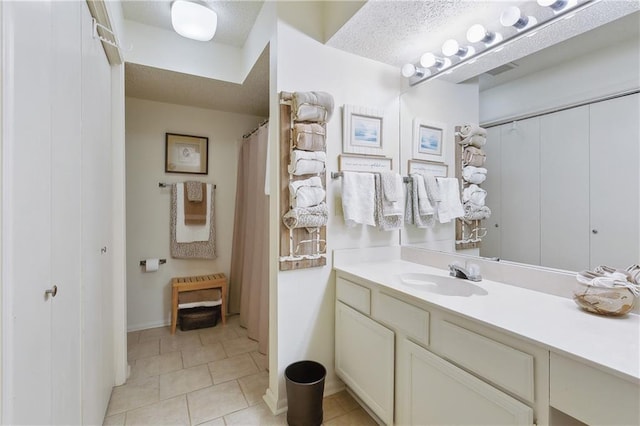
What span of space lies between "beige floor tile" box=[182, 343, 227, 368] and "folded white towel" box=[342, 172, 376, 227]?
160cm

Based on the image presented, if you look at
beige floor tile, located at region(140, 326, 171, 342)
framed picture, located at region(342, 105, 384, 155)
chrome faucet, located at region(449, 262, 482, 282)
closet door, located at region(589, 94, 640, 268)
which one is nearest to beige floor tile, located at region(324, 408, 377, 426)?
chrome faucet, located at region(449, 262, 482, 282)

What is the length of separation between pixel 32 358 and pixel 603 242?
1959 mm

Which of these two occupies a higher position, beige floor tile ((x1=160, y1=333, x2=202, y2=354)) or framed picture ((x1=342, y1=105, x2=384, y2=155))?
framed picture ((x1=342, y1=105, x2=384, y2=155))

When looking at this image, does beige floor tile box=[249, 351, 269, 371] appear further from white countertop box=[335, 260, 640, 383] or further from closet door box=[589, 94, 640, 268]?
closet door box=[589, 94, 640, 268]

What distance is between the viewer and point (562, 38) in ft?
4.25

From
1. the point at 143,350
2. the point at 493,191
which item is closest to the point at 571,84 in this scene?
the point at 493,191

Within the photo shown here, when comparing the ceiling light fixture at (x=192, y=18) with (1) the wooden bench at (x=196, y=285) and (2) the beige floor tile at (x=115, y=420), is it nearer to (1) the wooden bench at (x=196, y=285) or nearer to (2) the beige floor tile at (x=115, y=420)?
(1) the wooden bench at (x=196, y=285)

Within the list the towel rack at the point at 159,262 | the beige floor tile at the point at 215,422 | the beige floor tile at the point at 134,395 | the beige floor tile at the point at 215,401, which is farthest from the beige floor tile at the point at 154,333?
the beige floor tile at the point at 215,422

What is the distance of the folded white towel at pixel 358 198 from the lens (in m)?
1.84

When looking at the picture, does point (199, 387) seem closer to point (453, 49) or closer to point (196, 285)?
point (196, 285)

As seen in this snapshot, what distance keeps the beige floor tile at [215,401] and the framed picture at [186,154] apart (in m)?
2.10

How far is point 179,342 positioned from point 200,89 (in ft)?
7.60

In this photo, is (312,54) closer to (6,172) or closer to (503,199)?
(503,199)

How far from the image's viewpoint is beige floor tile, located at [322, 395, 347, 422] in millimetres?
1715
